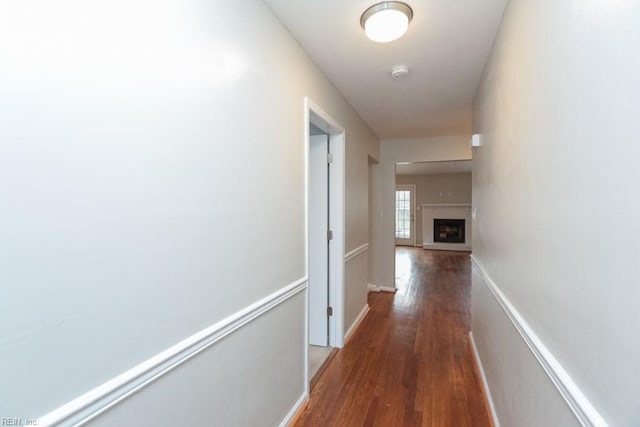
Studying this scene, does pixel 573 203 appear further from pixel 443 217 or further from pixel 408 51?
pixel 443 217

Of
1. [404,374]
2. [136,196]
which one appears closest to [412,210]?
[404,374]

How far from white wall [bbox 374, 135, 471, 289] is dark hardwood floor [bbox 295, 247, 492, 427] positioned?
70cm

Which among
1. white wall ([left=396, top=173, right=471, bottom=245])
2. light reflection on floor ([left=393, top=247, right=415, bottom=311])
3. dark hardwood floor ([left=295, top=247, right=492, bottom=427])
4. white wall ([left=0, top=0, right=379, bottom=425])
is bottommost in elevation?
dark hardwood floor ([left=295, top=247, right=492, bottom=427])

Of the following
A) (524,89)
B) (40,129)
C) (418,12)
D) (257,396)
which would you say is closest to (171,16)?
(40,129)

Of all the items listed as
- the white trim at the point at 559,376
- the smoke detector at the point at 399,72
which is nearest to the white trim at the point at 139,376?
the white trim at the point at 559,376

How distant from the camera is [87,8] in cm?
80

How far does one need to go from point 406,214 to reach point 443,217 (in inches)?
46.5

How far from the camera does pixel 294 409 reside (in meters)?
1.96

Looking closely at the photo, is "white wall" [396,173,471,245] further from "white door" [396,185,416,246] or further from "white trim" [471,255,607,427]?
"white trim" [471,255,607,427]

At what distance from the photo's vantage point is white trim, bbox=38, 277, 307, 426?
759 mm

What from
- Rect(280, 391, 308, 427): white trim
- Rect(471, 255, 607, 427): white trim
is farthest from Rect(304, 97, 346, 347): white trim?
Rect(471, 255, 607, 427): white trim

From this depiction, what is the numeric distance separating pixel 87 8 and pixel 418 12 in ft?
4.95

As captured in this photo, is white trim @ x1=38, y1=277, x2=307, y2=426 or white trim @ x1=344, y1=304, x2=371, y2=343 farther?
white trim @ x1=344, y1=304, x2=371, y2=343

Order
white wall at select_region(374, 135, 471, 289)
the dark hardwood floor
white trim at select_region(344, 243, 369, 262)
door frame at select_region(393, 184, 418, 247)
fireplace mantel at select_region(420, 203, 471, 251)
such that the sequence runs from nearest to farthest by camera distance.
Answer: the dark hardwood floor
white trim at select_region(344, 243, 369, 262)
white wall at select_region(374, 135, 471, 289)
fireplace mantel at select_region(420, 203, 471, 251)
door frame at select_region(393, 184, 418, 247)
